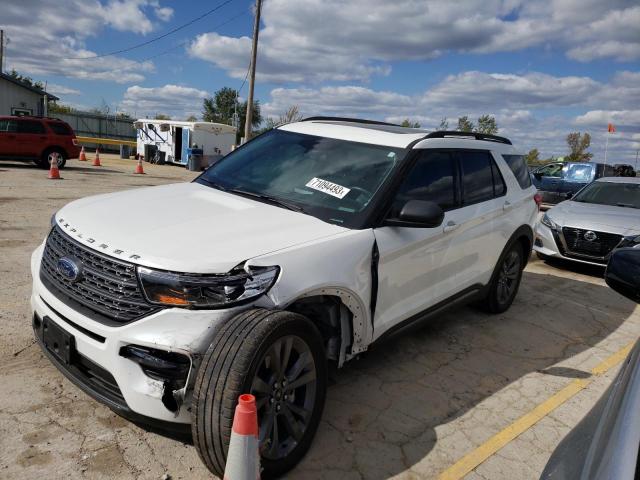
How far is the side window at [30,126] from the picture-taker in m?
17.5

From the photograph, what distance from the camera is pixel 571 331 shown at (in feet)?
17.7

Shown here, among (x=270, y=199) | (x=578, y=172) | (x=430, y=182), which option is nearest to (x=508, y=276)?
(x=430, y=182)

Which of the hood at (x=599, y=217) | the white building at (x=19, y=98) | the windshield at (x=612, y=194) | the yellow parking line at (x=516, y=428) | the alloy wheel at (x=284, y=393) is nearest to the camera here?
the alloy wheel at (x=284, y=393)

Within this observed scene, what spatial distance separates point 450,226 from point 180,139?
25.1 m

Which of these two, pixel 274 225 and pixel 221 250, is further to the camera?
pixel 274 225

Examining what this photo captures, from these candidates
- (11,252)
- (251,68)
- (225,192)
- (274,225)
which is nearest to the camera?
(274,225)

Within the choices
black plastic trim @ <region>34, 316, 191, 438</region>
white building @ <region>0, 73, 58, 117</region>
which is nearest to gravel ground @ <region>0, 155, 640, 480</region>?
black plastic trim @ <region>34, 316, 191, 438</region>

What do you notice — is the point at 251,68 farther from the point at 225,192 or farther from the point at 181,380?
the point at 181,380

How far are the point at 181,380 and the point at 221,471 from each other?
446 millimetres

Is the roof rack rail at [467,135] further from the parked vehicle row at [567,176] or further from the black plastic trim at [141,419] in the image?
the parked vehicle row at [567,176]

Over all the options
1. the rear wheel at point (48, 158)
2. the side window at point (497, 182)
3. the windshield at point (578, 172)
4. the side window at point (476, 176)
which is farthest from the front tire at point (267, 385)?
the rear wheel at point (48, 158)

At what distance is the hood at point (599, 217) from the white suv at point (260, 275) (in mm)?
4419

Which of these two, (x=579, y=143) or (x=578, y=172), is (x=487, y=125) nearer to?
(x=579, y=143)

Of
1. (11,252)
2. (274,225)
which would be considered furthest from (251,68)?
(274,225)
